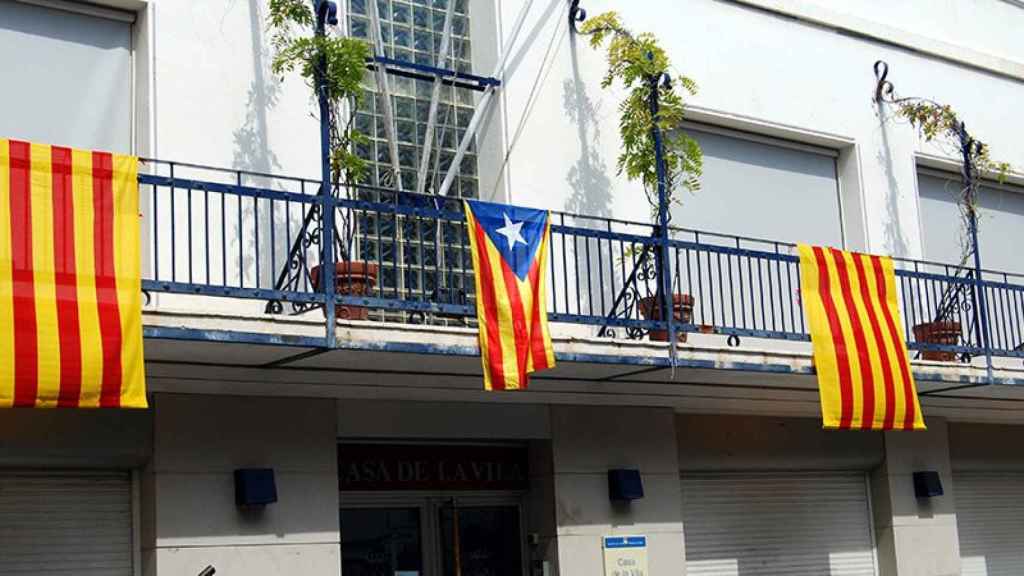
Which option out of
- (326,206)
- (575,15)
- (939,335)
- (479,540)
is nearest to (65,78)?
(326,206)

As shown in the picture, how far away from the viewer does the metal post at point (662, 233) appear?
491 inches

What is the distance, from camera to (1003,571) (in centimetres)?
1673

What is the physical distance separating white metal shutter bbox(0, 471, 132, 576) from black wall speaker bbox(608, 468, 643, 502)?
422cm

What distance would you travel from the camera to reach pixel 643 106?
13336mm

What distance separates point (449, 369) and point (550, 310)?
5.31ft

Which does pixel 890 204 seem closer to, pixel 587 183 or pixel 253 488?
pixel 587 183

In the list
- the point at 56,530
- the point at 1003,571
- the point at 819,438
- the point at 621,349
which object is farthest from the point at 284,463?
the point at 1003,571

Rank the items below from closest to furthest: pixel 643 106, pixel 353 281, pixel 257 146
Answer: pixel 353 281
pixel 257 146
pixel 643 106

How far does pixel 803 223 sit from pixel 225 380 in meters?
7.15

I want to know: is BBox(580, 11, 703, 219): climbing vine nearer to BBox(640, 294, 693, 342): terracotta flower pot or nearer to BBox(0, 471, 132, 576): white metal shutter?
Answer: BBox(640, 294, 693, 342): terracotta flower pot

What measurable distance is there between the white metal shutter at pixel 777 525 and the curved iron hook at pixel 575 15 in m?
4.35

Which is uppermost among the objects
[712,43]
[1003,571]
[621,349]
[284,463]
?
[712,43]

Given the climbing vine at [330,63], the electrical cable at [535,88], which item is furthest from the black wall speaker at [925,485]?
the climbing vine at [330,63]

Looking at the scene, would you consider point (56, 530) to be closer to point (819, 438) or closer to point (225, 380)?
point (225, 380)
